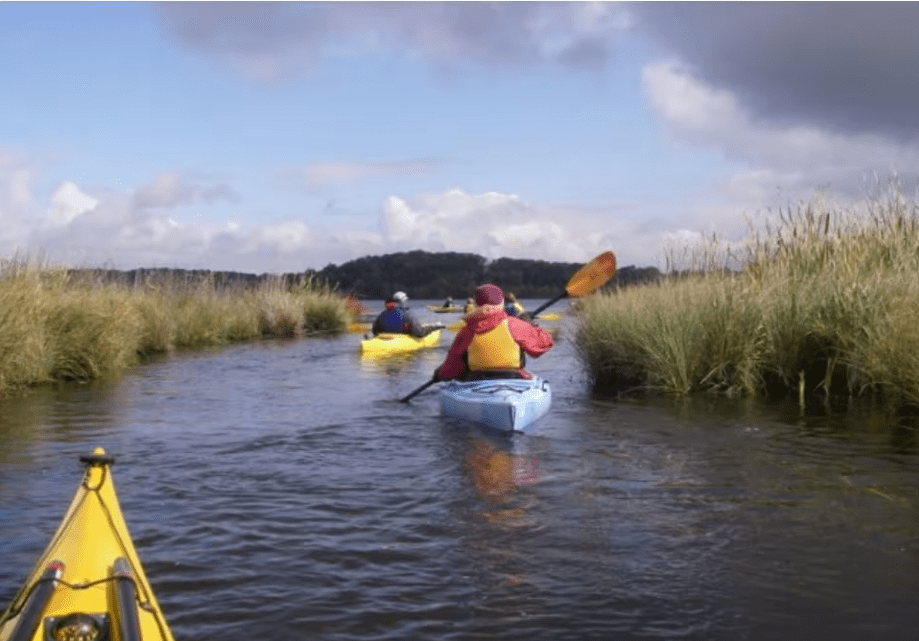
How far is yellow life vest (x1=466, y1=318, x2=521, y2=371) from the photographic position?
10.3 metres

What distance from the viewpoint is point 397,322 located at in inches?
805

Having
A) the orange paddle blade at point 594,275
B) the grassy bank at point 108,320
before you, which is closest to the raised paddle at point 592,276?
the orange paddle blade at point 594,275

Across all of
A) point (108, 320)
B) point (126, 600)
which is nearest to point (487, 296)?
point (126, 600)

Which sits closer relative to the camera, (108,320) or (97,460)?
(97,460)

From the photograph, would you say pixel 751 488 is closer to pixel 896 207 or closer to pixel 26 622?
pixel 26 622

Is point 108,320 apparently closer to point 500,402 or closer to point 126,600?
point 500,402

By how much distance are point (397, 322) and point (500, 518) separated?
46.8 feet

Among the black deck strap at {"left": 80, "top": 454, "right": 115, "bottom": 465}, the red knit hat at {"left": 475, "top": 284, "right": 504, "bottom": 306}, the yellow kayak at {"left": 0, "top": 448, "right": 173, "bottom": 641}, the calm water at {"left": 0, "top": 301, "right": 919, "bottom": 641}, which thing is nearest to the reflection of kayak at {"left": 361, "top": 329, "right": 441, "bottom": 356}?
the calm water at {"left": 0, "top": 301, "right": 919, "bottom": 641}

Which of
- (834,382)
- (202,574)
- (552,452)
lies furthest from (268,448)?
(834,382)

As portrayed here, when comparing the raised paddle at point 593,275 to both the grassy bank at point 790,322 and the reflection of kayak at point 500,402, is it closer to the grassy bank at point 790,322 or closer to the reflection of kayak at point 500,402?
the grassy bank at point 790,322

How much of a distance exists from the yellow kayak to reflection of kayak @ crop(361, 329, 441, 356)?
48.1 ft

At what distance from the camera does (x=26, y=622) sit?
322 cm

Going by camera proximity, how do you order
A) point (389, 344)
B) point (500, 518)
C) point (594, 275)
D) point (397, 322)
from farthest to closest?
1. point (397, 322)
2. point (389, 344)
3. point (594, 275)
4. point (500, 518)

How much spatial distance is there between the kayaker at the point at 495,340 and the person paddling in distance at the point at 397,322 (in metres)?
9.85
